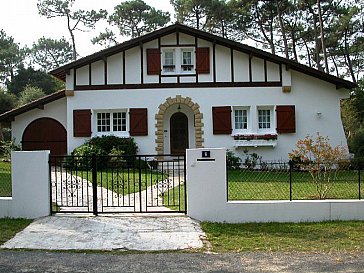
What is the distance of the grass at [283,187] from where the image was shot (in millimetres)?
10254

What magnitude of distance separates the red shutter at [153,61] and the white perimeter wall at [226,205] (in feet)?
35.8

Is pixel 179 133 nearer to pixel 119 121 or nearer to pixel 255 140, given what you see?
pixel 119 121

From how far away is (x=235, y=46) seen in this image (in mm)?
18828

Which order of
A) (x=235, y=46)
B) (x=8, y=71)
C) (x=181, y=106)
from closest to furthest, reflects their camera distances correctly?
(x=235, y=46) < (x=181, y=106) < (x=8, y=71)

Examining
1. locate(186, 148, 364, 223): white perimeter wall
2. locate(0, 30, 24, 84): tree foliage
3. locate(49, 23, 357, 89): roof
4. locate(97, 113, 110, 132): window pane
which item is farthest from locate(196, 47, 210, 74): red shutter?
locate(0, 30, 24, 84): tree foliage

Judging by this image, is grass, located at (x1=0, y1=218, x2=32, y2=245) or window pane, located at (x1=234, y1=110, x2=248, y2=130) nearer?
grass, located at (x1=0, y1=218, x2=32, y2=245)

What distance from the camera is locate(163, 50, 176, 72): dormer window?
19344mm

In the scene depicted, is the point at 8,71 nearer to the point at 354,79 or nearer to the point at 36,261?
the point at 354,79

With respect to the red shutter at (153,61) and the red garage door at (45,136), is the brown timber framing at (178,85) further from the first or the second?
the red garage door at (45,136)

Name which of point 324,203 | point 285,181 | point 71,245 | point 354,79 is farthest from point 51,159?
point 354,79

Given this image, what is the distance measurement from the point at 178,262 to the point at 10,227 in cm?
364

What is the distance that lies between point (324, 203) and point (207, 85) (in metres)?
11.1

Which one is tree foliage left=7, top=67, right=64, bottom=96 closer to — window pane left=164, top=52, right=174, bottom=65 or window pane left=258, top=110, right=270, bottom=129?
window pane left=164, top=52, right=174, bottom=65

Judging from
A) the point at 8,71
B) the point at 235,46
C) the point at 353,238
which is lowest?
the point at 353,238
